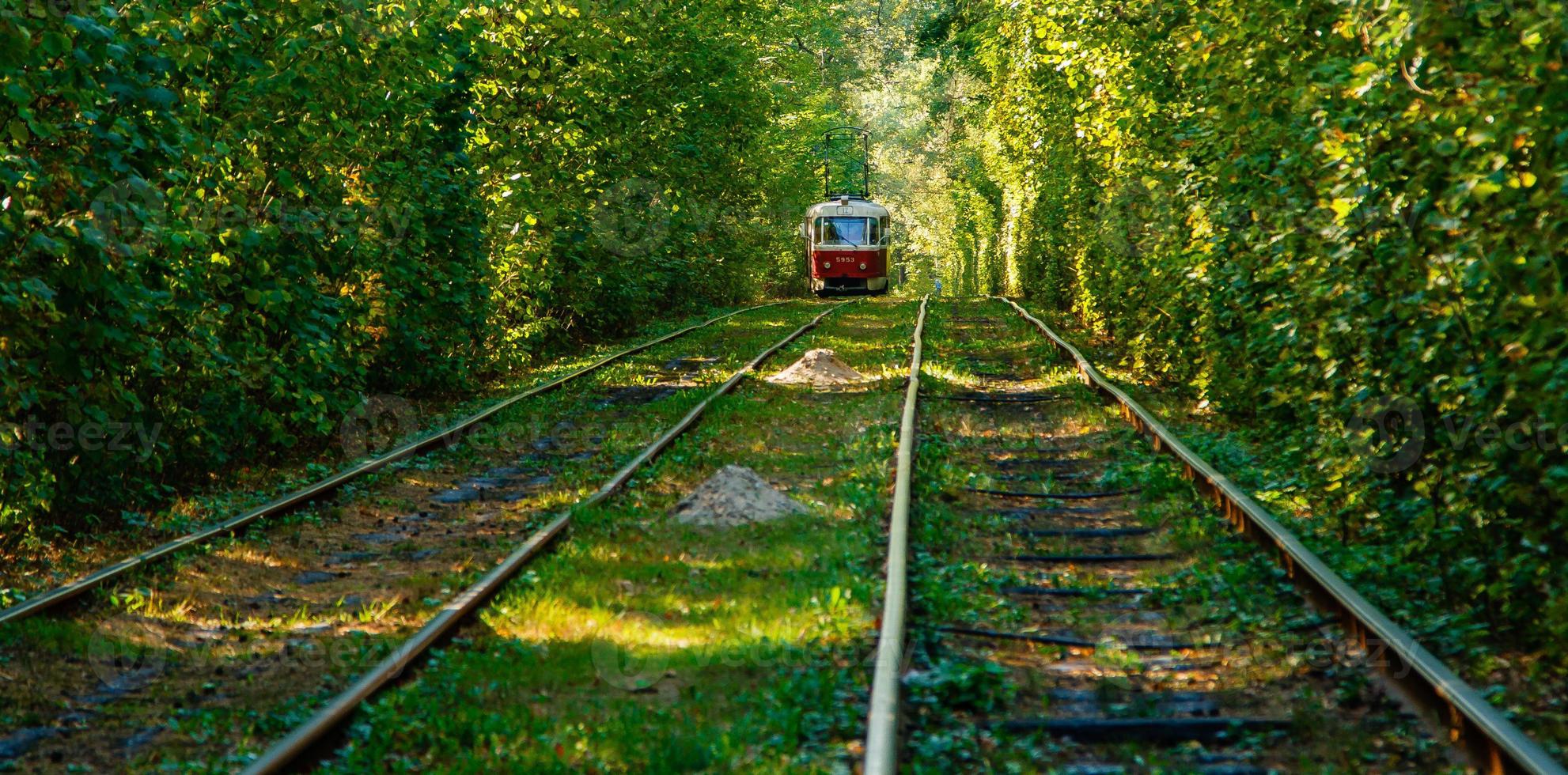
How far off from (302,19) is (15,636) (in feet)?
18.0

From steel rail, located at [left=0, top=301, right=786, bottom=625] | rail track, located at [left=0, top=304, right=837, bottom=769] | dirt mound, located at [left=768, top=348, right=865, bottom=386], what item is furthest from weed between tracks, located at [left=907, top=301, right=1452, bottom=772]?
dirt mound, located at [left=768, top=348, right=865, bottom=386]

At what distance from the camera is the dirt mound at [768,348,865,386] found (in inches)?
603

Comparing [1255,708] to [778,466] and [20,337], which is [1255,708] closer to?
[778,466]

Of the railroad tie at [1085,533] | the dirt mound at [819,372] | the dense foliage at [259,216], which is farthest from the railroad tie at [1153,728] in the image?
the dirt mound at [819,372]

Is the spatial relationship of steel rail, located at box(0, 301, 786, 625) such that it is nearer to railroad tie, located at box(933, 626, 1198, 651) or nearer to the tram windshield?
railroad tie, located at box(933, 626, 1198, 651)

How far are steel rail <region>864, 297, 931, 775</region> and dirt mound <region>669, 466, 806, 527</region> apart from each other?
0.72m

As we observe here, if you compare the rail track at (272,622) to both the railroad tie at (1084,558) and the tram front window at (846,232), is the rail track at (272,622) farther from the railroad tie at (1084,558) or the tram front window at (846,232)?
the tram front window at (846,232)

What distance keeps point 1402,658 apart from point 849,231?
3313cm

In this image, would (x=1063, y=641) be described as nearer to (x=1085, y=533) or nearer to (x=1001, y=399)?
(x=1085, y=533)

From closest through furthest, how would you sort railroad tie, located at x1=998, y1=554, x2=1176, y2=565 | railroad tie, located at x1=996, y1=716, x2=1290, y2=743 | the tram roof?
railroad tie, located at x1=996, y1=716, x2=1290, y2=743, railroad tie, located at x1=998, y1=554, x2=1176, y2=565, the tram roof

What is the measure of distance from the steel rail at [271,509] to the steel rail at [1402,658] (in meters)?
5.56

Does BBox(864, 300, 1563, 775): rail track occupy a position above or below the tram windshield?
below

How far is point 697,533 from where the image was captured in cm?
802

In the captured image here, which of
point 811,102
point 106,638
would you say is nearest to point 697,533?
point 106,638
